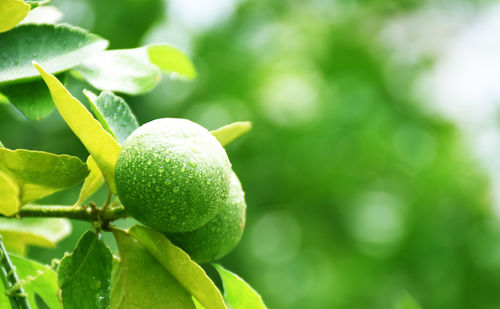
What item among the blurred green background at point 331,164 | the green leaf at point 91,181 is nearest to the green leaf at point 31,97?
the green leaf at point 91,181

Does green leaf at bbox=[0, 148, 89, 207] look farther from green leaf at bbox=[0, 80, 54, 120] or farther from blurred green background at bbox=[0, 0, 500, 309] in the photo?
blurred green background at bbox=[0, 0, 500, 309]

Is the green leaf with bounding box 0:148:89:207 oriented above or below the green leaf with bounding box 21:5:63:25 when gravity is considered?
below

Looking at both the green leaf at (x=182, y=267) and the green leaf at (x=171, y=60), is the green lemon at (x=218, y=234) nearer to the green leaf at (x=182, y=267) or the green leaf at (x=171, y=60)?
the green leaf at (x=182, y=267)

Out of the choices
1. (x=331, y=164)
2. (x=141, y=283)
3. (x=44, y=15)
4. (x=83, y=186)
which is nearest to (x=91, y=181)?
(x=83, y=186)

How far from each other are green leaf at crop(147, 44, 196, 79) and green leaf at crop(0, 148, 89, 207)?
0.88 feet

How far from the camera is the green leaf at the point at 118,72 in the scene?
73cm

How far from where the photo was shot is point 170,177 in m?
0.57

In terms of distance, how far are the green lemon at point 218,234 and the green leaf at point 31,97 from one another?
20 centimetres

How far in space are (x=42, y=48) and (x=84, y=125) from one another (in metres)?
0.17

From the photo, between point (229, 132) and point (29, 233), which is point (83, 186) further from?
point (29, 233)

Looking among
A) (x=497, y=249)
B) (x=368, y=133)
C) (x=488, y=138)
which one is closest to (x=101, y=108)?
(x=368, y=133)

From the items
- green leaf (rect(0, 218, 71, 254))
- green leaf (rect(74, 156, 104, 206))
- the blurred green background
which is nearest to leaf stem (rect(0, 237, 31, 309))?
green leaf (rect(74, 156, 104, 206))

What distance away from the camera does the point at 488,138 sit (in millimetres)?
3988

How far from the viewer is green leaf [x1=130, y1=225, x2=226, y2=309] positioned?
1.79 feet
